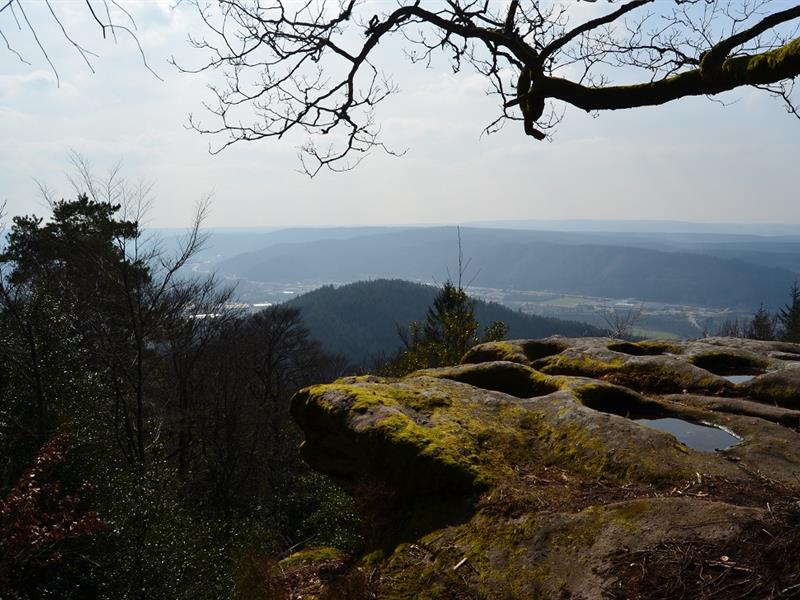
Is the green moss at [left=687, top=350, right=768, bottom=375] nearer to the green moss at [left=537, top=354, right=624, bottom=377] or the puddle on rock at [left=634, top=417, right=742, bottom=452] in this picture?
the green moss at [left=537, top=354, right=624, bottom=377]

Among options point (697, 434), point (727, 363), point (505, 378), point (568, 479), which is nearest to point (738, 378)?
point (727, 363)

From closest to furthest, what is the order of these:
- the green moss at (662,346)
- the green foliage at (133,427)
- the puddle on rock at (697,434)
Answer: the puddle on rock at (697,434) → the green moss at (662,346) → the green foliage at (133,427)

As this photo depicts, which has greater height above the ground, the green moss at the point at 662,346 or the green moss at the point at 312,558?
the green moss at the point at 662,346

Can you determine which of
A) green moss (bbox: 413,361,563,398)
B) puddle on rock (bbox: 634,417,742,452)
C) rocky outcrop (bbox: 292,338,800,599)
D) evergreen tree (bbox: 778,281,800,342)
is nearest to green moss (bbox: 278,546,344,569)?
rocky outcrop (bbox: 292,338,800,599)

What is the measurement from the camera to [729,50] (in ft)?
15.6

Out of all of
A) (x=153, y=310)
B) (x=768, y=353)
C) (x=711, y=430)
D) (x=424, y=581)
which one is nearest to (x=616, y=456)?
(x=711, y=430)

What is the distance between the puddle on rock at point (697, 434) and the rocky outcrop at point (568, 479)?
0.13 metres

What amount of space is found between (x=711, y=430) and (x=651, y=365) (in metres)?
2.65

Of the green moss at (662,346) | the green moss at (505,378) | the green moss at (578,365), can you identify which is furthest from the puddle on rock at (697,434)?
the green moss at (662,346)

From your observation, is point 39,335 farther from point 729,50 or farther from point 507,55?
point 729,50

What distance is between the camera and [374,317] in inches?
6191

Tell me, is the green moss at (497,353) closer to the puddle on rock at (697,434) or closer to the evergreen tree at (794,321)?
the puddle on rock at (697,434)

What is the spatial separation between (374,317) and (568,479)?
15210 cm

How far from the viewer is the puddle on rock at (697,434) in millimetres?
6188
